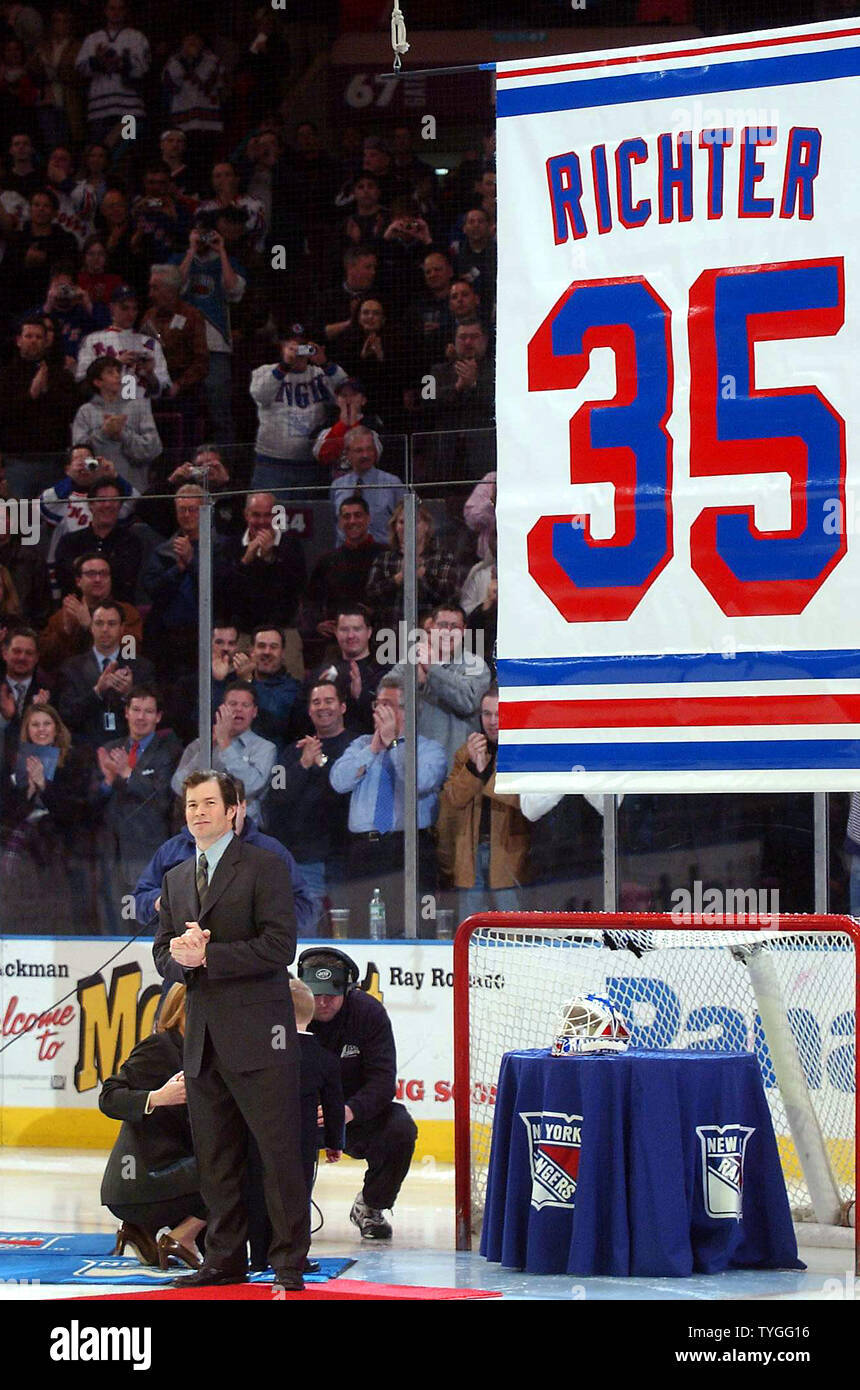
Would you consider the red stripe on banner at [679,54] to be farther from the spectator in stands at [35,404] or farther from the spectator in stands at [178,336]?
Answer: the spectator in stands at [35,404]

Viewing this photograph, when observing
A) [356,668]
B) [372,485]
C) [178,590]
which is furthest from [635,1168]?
[178,590]

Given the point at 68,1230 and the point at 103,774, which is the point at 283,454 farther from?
the point at 68,1230

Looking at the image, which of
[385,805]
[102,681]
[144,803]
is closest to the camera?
[385,805]

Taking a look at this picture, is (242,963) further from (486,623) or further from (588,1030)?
(486,623)

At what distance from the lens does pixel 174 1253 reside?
6348 mm

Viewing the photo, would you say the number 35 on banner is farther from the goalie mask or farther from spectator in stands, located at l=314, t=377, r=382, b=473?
spectator in stands, located at l=314, t=377, r=382, b=473

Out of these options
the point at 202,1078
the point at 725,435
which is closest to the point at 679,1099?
the point at 202,1078

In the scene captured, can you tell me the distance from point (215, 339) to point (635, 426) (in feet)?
19.0

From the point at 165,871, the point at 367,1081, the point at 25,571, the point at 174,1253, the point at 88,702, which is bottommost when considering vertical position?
the point at 174,1253

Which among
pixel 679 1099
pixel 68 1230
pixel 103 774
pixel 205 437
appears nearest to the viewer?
pixel 679 1099

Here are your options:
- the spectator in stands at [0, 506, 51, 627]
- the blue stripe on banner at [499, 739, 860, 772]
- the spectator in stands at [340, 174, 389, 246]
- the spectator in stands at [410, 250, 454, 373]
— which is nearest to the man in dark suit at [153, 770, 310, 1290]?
the blue stripe on banner at [499, 739, 860, 772]

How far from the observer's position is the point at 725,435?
593 centimetres

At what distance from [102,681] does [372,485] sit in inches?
64.5

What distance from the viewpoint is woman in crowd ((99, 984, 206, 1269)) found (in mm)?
6387
